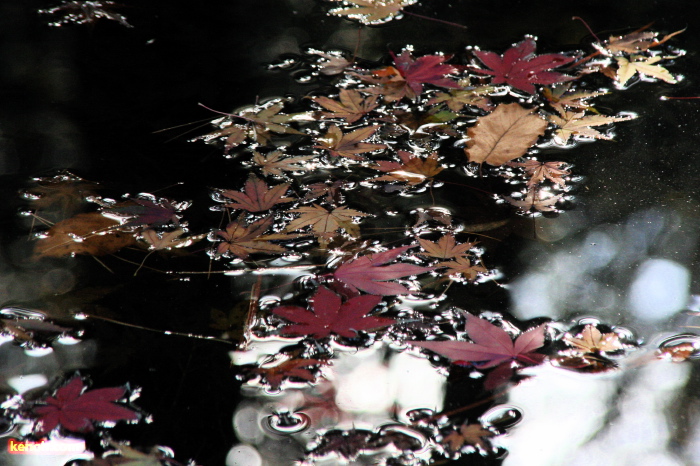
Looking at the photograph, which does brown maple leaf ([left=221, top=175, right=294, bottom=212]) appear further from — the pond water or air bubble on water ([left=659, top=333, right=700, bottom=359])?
air bubble on water ([left=659, top=333, right=700, bottom=359])

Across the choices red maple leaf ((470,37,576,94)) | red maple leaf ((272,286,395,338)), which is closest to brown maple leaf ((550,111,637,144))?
red maple leaf ((470,37,576,94))

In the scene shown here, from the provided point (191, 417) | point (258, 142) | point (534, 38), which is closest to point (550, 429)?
point (191, 417)

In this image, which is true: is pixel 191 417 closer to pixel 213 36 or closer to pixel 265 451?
pixel 265 451

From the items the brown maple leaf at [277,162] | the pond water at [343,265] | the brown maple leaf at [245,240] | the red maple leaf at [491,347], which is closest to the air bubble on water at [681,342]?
the pond water at [343,265]

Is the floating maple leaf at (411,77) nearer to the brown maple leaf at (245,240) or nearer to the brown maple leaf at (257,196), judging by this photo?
the brown maple leaf at (257,196)

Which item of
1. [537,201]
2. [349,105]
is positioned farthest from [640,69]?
[349,105]
